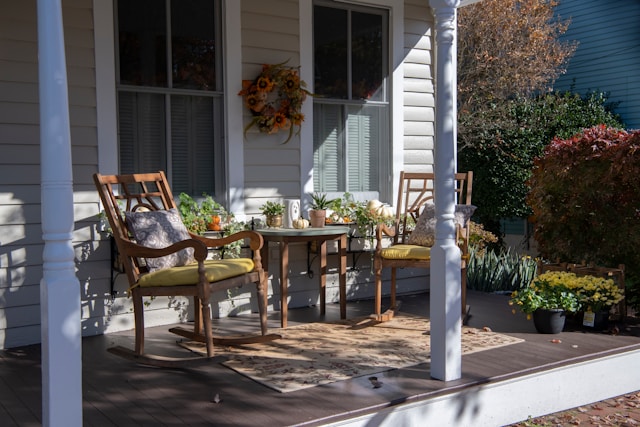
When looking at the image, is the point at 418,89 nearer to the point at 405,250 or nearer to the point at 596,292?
the point at 405,250

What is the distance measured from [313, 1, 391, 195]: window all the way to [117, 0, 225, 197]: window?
92 cm

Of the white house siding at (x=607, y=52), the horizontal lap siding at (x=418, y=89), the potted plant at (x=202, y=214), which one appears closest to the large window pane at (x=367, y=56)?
the horizontal lap siding at (x=418, y=89)

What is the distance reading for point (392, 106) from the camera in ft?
19.5

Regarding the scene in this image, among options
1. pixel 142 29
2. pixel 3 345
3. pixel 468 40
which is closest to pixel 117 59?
pixel 142 29

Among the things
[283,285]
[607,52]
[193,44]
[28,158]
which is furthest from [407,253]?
[607,52]

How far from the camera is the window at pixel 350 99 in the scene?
564 centimetres

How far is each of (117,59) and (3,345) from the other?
1983mm

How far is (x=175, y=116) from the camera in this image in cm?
494

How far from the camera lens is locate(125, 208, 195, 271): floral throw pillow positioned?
4152mm

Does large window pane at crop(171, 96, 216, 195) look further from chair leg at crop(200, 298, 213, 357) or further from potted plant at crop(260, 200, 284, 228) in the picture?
chair leg at crop(200, 298, 213, 357)

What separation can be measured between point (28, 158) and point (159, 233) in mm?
962

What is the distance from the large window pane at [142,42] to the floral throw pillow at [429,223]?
210cm

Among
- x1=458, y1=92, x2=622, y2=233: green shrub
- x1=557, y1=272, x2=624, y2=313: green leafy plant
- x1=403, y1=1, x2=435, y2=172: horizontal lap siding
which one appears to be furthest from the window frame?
x1=458, y1=92, x2=622, y2=233: green shrub

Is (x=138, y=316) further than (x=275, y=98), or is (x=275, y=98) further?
(x=275, y=98)
